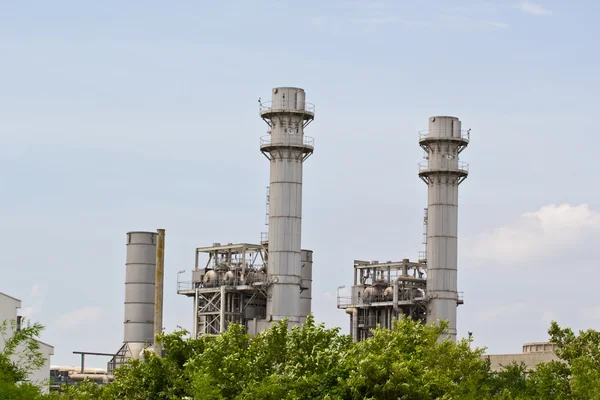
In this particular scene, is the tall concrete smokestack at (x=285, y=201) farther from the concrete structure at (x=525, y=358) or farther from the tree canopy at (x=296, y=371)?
the tree canopy at (x=296, y=371)

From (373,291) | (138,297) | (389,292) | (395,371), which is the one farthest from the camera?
(373,291)

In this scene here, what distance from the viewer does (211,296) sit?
93.4 meters

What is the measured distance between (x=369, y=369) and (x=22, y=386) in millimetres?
12644

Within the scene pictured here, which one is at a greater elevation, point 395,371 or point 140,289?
point 140,289

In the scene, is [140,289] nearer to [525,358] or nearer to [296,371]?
[525,358]

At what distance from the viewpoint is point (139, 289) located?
3853 inches

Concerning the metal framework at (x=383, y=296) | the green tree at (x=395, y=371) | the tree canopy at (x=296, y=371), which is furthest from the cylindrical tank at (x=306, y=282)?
the green tree at (x=395, y=371)

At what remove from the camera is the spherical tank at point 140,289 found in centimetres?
9781

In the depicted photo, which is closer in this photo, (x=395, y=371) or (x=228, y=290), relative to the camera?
(x=395, y=371)

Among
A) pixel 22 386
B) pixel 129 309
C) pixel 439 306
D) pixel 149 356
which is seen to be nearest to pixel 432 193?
pixel 439 306

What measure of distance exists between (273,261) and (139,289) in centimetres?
1459

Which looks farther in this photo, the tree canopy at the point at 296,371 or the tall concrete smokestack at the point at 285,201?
the tall concrete smokestack at the point at 285,201

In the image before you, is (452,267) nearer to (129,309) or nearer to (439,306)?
(439,306)

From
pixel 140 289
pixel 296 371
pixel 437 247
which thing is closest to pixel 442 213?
pixel 437 247
